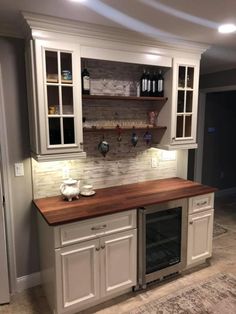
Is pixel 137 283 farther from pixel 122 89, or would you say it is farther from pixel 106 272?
pixel 122 89

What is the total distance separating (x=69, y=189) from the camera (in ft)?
7.71

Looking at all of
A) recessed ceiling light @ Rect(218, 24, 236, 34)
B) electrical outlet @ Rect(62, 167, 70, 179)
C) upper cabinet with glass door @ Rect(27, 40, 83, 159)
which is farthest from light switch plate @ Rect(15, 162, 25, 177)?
recessed ceiling light @ Rect(218, 24, 236, 34)

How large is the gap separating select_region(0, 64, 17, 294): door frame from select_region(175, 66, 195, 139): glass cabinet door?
1748mm

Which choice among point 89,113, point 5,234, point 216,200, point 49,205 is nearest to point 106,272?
point 49,205

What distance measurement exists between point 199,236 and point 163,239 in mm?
458

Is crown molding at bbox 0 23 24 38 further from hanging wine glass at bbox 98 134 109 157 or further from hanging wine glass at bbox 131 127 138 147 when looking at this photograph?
hanging wine glass at bbox 131 127 138 147

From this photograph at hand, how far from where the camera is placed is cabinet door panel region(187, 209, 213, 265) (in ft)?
8.79

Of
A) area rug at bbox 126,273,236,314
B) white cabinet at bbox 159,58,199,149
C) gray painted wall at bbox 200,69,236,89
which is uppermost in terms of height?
gray painted wall at bbox 200,69,236,89

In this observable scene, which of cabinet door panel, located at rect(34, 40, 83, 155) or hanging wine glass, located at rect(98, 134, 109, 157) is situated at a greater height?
cabinet door panel, located at rect(34, 40, 83, 155)

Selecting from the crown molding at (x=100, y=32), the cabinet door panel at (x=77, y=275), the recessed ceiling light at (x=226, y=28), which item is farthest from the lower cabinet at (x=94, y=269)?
the recessed ceiling light at (x=226, y=28)

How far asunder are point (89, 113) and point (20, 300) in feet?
6.22

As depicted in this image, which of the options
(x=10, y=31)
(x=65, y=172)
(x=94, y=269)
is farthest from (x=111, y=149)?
(x=10, y=31)

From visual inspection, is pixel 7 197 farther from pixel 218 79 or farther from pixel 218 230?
pixel 218 79

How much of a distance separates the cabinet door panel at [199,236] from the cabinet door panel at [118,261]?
69cm
